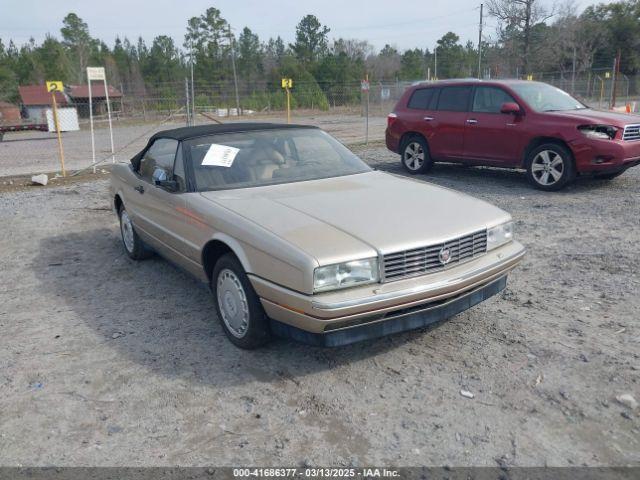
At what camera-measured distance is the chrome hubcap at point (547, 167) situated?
343 inches

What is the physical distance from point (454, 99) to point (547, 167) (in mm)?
2179

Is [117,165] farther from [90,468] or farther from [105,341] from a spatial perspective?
[90,468]

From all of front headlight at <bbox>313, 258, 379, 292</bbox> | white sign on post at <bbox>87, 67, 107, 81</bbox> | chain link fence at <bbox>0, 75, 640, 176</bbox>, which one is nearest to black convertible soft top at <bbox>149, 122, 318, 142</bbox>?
front headlight at <bbox>313, 258, 379, 292</bbox>

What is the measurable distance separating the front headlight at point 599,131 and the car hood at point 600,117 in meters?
0.06

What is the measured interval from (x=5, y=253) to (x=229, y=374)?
170 inches

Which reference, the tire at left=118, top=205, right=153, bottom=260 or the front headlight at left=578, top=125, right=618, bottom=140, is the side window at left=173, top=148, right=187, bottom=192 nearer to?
the tire at left=118, top=205, right=153, bottom=260

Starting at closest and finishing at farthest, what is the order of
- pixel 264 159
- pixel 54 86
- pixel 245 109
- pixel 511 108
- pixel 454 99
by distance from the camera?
pixel 264 159 → pixel 511 108 → pixel 454 99 → pixel 54 86 → pixel 245 109

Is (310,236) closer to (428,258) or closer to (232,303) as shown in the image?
(428,258)

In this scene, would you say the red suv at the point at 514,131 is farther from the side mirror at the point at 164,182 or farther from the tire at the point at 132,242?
the side mirror at the point at 164,182

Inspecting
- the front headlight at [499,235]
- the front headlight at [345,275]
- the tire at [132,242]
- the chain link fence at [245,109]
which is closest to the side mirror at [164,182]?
the tire at [132,242]

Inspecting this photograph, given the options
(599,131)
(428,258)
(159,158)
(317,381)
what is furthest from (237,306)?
(599,131)

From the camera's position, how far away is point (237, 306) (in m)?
3.79

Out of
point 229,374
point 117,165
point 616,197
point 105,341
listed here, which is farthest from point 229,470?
point 616,197

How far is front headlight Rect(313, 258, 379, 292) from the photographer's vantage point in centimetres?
316
